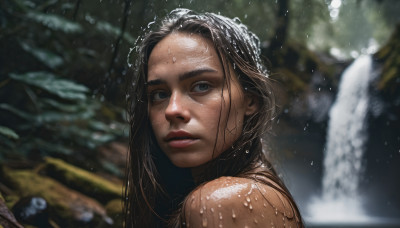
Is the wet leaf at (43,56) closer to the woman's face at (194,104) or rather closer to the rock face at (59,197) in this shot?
the rock face at (59,197)

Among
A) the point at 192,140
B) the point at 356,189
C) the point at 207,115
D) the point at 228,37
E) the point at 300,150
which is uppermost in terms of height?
the point at 228,37

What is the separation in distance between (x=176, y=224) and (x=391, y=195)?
10.3 meters

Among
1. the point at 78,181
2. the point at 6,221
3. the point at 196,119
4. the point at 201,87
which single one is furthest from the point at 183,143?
the point at 78,181

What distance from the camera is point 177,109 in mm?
1476

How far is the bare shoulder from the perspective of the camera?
1.17m

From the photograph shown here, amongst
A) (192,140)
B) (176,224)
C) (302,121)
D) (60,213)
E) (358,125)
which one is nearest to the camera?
(176,224)

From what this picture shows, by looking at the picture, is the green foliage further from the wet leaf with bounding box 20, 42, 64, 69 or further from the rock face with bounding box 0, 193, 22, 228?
the rock face with bounding box 0, 193, 22, 228

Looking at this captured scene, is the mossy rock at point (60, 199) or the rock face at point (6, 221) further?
the mossy rock at point (60, 199)

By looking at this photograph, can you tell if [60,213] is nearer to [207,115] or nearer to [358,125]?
[207,115]

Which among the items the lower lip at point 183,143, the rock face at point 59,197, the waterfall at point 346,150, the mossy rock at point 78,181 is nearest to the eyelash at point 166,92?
the lower lip at point 183,143

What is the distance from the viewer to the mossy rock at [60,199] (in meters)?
2.98

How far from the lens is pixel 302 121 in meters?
9.89

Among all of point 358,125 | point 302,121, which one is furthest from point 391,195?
point 302,121

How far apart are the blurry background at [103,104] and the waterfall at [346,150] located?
18 centimetres
